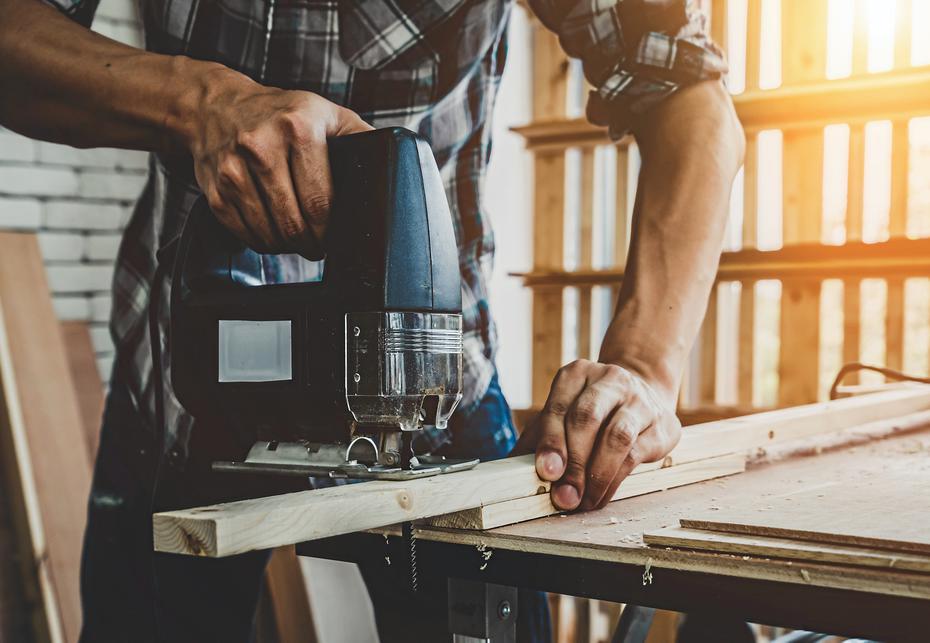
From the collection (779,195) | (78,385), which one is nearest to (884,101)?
(779,195)

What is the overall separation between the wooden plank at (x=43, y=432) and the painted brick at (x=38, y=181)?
18 cm

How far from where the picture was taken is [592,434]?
969mm

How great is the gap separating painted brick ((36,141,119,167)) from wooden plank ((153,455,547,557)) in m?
2.56

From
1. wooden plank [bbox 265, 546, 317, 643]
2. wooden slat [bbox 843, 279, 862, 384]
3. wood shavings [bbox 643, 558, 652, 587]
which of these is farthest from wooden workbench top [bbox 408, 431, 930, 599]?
wooden slat [bbox 843, 279, 862, 384]

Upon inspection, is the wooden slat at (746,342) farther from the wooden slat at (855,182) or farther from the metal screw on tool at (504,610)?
the metal screw on tool at (504,610)

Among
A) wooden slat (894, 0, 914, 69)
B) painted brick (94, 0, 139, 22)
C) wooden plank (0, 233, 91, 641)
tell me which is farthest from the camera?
wooden slat (894, 0, 914, 69)

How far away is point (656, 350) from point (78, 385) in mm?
2313

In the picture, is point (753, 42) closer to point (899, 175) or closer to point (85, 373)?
point (899, 175)

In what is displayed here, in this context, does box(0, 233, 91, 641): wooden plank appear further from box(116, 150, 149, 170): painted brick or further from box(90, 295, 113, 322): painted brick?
Result: box(116, 150, 149, 170): painted brick

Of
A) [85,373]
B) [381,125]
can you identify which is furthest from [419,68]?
[85,373]

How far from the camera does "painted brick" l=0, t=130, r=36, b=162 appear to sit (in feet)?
9.73

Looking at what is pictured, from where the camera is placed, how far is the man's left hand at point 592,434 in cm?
97

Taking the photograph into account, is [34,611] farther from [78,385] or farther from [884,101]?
[884,101]

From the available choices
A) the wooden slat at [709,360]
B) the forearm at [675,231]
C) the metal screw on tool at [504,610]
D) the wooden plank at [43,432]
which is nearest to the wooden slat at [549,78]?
the wooden slat at [709,360]
